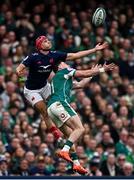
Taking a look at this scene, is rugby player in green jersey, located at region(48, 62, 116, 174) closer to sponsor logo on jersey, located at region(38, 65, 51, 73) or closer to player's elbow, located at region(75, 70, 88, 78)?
player's elbow, located at region(75, 70, 88, 78)

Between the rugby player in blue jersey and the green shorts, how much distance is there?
359mm

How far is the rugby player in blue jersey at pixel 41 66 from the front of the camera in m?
21.2

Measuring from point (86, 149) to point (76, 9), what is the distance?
623 cm

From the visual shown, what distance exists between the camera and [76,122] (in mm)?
21422

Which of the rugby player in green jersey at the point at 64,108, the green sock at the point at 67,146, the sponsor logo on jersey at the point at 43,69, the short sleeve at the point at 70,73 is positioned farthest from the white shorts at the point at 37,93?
the green sock at the point at 67,146

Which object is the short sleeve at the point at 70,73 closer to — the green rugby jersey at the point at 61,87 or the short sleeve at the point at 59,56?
the green rugby jersey at the point at 61,87

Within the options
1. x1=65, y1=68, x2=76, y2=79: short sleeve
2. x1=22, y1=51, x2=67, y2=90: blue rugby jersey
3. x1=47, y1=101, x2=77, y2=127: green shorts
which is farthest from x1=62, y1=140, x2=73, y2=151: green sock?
x1=22, y1=51, x2=67, y2=90: blue rugby jersey

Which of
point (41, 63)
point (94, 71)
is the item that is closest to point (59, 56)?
point (41, 63)

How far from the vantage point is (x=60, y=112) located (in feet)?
70.2

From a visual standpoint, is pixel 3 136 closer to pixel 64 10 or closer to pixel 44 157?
pixel 44 157

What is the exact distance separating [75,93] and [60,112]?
5923 millimetres

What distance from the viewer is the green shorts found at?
70.3ft

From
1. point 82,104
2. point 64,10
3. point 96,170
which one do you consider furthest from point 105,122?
point 64,10

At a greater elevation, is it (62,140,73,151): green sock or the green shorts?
→ the green shorts
